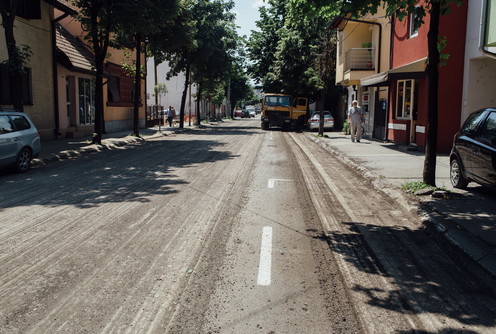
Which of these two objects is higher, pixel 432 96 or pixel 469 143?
pixel 432 96

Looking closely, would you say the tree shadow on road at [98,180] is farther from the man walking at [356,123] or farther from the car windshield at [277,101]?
the car windshield at [277,101]

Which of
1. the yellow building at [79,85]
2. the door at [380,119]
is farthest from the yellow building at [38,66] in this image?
the door at [380,119]

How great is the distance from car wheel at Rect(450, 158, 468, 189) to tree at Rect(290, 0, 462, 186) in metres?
0.59

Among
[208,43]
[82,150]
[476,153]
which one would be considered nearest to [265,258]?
[476,153]

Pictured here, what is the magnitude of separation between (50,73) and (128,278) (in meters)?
19.7

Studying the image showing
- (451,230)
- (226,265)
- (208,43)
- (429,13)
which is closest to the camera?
(226,265)

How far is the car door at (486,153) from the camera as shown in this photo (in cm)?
798

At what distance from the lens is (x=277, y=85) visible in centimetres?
4025

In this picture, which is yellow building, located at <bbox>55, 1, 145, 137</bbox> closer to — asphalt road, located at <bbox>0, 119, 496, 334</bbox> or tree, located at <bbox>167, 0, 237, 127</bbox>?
tree, located at <bbox>167, 0, 237, 127</bbox>

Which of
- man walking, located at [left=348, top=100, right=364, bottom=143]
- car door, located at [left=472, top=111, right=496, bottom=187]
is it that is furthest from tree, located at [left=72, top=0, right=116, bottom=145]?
car door, located at [left=472, top=111, right=496, bottom=187]

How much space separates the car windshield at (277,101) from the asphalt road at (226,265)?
26.4 m

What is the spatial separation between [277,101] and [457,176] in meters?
26.7

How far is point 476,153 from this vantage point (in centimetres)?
864

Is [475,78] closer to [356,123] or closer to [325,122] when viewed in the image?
[356,123]
